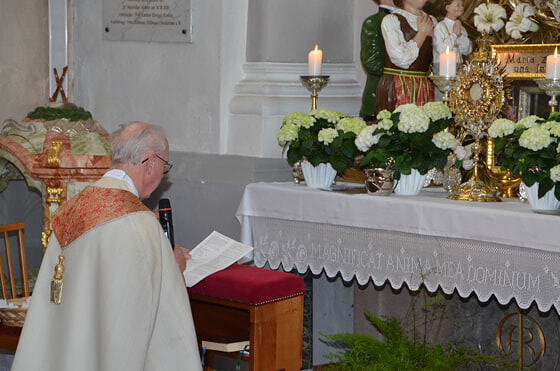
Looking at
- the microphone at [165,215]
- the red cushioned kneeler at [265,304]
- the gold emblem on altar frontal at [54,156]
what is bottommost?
the red cushioned kneeler at [265,304]

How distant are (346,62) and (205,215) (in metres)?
1.39

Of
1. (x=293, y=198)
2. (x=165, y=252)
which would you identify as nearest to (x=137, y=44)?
(x=293, y=198)

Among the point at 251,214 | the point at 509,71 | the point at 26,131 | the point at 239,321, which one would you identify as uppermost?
the point at 509,71

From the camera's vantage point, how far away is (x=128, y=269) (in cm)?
386

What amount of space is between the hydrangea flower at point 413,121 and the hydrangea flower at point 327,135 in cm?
48

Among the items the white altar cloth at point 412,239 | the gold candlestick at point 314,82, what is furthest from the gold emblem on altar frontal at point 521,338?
the gold candlestick at point 314,82

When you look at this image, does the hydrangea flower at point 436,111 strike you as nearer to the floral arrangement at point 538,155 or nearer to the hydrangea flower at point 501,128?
the hydrangea flower at point 501,128

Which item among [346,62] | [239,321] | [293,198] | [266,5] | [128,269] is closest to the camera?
[128,269]

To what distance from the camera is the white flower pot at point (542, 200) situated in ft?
15.5

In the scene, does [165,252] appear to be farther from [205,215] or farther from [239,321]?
[205,215]

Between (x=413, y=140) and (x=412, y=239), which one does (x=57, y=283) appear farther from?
(x=413, y=140)

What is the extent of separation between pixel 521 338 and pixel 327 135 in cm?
167

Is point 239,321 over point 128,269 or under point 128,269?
under

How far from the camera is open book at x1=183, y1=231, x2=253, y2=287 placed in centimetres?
491
